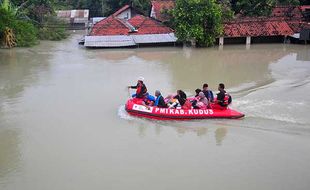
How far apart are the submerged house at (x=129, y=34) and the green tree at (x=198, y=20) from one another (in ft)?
4.45

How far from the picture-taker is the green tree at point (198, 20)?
80.2 ft

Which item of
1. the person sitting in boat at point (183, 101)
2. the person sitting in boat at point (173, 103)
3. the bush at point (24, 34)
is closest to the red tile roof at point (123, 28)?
the bush at point (24, 34)

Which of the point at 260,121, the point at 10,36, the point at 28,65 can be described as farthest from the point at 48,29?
the point at 260,121

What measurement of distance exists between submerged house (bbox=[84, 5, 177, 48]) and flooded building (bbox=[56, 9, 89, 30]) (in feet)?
26.4

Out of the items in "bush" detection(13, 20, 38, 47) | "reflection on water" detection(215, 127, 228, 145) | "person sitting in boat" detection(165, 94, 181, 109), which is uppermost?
"bush" detection(13, 20, 38, 47)

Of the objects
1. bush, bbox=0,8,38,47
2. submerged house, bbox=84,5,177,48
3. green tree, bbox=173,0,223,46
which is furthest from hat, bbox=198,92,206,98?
bush, bbox=0,8,38,47

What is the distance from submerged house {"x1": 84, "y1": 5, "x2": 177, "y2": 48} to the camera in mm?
25234

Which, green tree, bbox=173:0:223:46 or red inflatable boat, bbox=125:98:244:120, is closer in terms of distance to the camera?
red inflatable boat, bbox=125:98:244:120

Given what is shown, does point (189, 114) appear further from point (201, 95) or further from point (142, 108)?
point (142, 108)

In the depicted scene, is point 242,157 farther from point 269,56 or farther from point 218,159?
point 269,56

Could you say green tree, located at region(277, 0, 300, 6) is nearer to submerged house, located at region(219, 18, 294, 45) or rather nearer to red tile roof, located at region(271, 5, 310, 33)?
red tile roof, located at region(271, 5, 310, 33)

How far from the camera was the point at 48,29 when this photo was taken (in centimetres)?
3005

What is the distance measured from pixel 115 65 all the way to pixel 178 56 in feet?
13.3

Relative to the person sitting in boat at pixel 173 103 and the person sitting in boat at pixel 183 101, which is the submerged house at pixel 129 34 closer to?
the person sitting in boat at pixel 173 103
